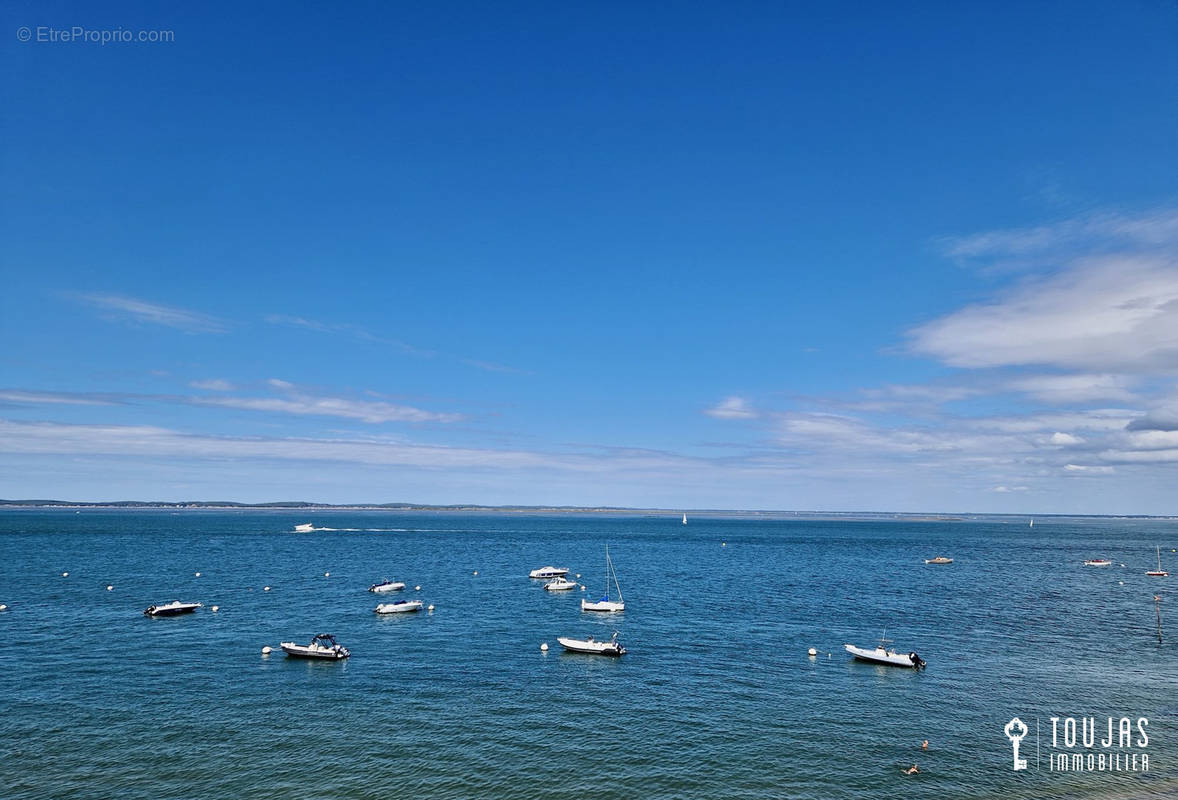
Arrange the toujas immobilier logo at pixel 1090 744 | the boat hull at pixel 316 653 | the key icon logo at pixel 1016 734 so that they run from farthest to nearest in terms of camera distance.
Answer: the boat hull at pixel 316 653, the toujas immobilier logo at pixel 1090 744, the key icon logo at pixel 1016 734

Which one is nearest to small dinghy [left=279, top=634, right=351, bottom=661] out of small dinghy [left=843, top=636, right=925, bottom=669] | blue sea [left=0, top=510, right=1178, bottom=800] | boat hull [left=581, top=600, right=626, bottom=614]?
blue sea [left=0, top=510, right=1178, bottom=800]

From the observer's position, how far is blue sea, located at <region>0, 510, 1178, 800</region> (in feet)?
132

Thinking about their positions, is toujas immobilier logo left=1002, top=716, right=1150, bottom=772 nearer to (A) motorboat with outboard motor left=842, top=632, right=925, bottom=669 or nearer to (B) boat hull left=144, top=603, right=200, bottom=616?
(A) motorboat with outboard motor left=842, top=632, right=925, bottom=669

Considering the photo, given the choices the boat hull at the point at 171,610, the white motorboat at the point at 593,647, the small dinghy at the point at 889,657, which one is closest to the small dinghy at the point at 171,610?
the boat hull at the point at 171,610

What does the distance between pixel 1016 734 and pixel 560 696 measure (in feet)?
111

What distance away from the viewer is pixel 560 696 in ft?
182

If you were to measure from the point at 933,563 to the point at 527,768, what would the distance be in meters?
170

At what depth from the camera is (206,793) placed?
123 feet

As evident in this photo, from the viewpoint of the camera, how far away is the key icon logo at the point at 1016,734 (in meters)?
43.0

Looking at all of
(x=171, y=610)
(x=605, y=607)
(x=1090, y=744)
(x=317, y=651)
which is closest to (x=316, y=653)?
(x=317, y=651)

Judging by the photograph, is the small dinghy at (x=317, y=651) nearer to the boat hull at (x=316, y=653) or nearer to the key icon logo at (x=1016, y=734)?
the boat hull at (x=316, y=653)

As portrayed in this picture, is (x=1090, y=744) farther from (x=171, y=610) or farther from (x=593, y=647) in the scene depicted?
(x=171, y=610)

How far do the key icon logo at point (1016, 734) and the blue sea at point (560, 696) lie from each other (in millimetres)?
504

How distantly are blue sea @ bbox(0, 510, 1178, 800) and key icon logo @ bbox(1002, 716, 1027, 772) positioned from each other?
50cm
